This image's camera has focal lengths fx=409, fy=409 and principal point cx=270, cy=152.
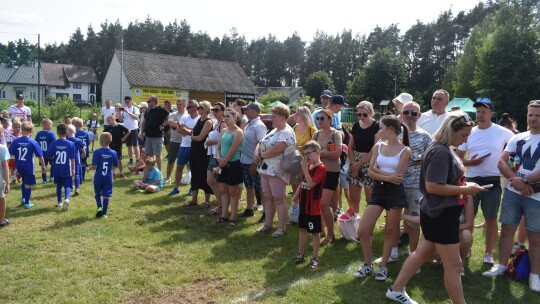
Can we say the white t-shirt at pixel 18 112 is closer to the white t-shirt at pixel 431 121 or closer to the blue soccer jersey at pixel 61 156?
the blue soccer jersey at pixel 61 156

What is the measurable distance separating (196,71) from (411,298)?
4207cm

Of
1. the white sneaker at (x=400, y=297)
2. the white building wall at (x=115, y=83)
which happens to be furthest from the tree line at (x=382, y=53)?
the white sneaker at (x=400, y=297)

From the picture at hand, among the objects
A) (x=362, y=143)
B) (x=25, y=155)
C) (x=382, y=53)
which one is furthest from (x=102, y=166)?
(x=382, y=53)

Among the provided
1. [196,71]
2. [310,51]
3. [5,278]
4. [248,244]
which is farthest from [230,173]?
[310,51]

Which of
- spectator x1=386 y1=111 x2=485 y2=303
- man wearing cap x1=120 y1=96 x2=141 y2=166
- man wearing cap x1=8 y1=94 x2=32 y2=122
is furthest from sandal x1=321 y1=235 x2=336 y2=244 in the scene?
man wearing cap x1=8 y1=94 x2=32 y2=122

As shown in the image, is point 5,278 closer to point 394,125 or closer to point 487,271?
point 394,125

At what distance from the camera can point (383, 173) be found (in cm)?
446

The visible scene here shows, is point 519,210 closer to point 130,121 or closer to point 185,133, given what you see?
point 185,133

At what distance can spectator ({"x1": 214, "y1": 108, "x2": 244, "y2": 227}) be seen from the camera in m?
6.75

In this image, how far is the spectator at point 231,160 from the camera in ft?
22.1

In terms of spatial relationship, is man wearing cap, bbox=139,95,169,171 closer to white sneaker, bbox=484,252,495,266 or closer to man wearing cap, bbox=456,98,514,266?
man wearing cap, bbox=456,98,514,266

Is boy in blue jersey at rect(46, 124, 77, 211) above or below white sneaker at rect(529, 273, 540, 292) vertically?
above

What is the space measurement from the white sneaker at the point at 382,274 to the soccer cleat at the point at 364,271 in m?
0.14

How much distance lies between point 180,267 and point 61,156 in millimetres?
4002
